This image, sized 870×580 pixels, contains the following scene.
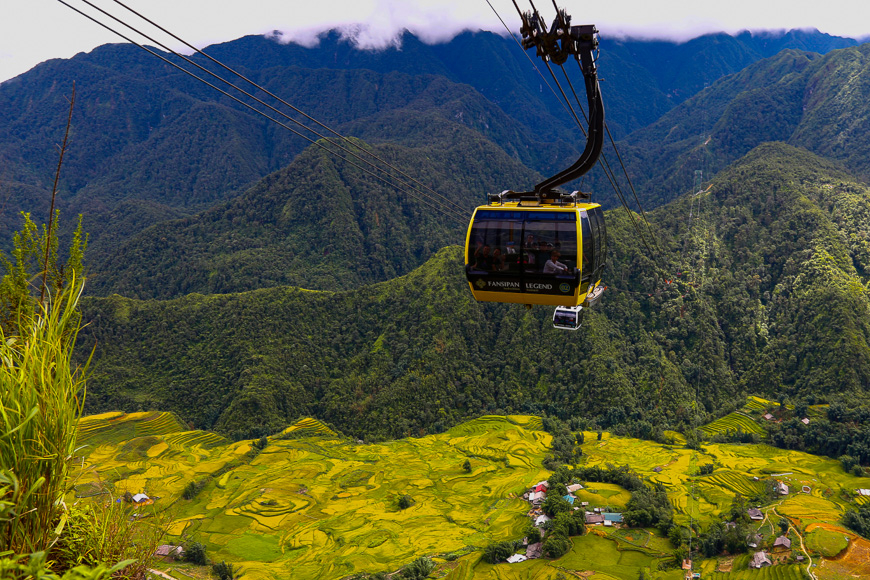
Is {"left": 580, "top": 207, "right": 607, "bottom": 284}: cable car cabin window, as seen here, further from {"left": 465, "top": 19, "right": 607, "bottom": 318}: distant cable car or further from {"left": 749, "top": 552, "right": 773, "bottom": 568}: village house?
{"left": 749, "top": 552, "right": 773, "bottom": 568}: village house

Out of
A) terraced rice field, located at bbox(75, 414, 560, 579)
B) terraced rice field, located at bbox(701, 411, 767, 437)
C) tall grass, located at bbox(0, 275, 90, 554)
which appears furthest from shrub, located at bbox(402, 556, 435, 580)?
terraced rice field, located at bbox(701, 411, 767, 437)

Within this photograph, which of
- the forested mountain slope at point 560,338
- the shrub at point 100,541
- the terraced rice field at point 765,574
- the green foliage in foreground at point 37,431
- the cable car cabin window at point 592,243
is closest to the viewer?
the green foliage in foreground at point 37,431

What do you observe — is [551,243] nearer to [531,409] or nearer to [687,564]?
[687,564]

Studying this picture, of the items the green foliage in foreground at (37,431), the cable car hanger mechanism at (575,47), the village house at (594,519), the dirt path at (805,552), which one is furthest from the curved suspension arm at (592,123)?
the village house at (594,519)

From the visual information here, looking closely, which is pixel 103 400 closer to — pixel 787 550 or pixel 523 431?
pixel 523 431

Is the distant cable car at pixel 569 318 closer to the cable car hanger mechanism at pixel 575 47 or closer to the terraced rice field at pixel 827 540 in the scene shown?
the cable car hanger mechanism at pixel 575 47

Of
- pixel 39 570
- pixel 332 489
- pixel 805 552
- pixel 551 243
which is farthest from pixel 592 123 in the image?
pixel 332 489
